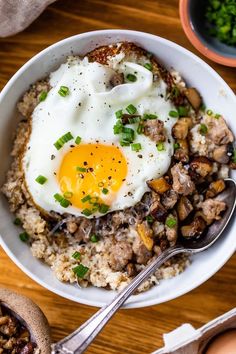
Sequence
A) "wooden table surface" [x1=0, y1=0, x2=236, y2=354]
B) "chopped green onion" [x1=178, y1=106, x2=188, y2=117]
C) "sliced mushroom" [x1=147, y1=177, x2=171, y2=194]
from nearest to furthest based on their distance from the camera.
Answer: "sliced mushroom" [x1=147, y1=177, x2=171, y2=194]
"chopped green onion" [x1=178, y1=106, x2=188, y2=117]
"wooden table surface" [x1=0, y1=0, x2=236, y2=354]

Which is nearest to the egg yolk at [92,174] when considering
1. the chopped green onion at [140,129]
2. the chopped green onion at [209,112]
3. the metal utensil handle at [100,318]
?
the chopped green onion at [140,129]

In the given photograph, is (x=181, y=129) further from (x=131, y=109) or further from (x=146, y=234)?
(x=146, y=234)

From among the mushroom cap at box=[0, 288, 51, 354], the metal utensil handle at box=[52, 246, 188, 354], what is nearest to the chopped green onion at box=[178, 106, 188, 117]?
the metal utensil handle at box=[52, 246, 188, 354]

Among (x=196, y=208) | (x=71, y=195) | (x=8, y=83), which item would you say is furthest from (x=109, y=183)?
(x=8, y=83)

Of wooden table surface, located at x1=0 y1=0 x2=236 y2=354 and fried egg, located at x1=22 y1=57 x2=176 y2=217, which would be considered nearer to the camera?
fried egg, located at x1=22 y1=57 x2=176 y2=217

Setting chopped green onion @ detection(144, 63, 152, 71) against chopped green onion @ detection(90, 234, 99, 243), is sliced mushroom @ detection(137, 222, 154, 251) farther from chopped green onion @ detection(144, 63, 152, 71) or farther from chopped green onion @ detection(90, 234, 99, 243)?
chopped green onion @ detection(144, 63, 152, 71)

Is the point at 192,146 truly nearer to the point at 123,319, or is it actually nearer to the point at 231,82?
the point at 231,82
